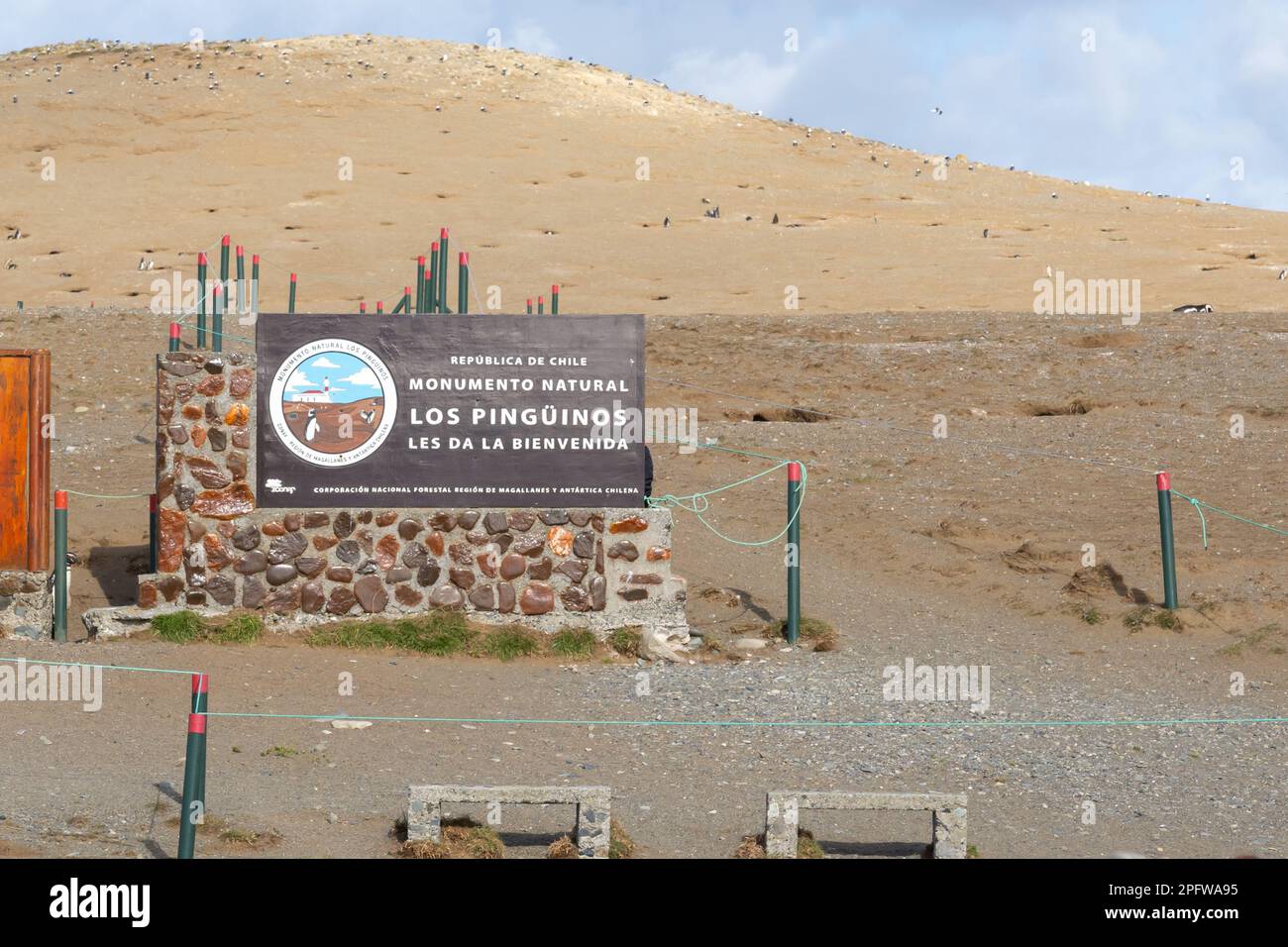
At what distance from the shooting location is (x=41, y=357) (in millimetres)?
11508

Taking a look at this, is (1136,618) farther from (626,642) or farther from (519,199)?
(519,199)

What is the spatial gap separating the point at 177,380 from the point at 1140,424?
36.2 feet

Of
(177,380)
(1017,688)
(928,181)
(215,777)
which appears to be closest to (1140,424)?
(1017,688)

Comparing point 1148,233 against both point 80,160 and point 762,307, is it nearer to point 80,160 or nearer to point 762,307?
point 762,307

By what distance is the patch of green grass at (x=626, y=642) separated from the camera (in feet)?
37.9

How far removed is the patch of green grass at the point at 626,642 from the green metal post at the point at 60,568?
13.6ft

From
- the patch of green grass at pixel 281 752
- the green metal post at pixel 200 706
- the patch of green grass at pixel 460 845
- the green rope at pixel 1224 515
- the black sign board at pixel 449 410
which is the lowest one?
the patch of green grass at pixel 281 752

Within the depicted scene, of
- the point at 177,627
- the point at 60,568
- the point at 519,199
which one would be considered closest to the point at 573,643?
the point at 177,627

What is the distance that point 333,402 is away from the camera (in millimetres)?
11891

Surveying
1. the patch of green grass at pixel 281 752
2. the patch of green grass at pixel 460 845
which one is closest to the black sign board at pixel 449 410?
the patch of green grass at pixel 281 752

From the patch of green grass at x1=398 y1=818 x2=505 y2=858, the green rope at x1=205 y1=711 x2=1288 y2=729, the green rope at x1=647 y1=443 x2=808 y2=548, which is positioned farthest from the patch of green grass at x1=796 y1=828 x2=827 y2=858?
the green rope at x1=647 y1=443 x2=808 y2=548

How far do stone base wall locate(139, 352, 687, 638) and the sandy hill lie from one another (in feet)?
61.3

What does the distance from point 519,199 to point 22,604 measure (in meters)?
34.2

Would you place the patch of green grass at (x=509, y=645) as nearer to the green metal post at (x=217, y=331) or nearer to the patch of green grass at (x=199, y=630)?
the patch of green grass at (x=199, y=630)
